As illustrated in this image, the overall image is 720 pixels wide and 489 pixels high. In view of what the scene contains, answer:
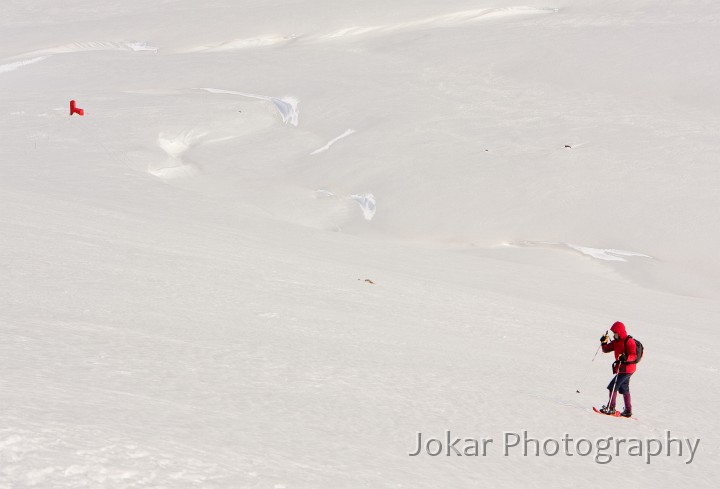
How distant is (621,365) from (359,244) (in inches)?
366

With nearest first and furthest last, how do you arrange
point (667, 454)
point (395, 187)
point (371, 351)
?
1. point (667, 454)
2. point (371, 351)
3. point (395, 187)

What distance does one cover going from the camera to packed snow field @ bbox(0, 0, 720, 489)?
5215 millimetres

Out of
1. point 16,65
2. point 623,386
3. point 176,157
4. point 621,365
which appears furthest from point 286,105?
point 623,386

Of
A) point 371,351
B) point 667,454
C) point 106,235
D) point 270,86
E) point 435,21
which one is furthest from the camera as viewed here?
point 435,21

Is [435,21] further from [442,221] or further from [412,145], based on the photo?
[442,221]

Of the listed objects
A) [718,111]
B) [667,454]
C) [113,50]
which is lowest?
[667,454]

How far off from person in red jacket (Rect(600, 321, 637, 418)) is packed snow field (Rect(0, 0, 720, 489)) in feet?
0.78

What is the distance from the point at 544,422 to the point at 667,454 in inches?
37.5

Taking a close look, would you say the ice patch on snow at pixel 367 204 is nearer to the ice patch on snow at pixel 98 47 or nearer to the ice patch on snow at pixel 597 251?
the ice patch on snow at pixel 597 251

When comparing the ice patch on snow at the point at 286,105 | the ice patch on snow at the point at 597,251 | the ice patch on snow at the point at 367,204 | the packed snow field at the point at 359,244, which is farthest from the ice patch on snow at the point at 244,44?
the ice patch on snow at the point at 597,251

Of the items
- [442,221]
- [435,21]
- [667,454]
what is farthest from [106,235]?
[435,21]

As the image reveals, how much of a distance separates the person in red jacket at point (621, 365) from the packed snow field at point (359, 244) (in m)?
0.24

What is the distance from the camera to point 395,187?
838 inches

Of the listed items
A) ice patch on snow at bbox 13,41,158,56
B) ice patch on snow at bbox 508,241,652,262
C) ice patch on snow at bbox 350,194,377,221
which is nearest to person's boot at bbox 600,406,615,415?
ice patch on snow at bbox 508,241,652,262
